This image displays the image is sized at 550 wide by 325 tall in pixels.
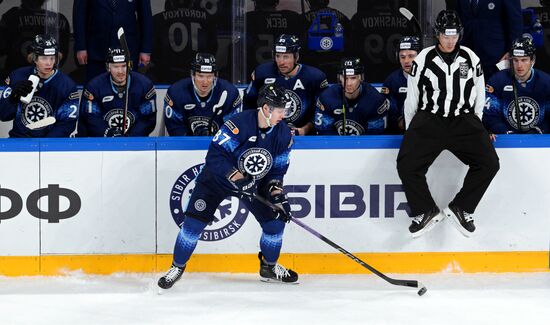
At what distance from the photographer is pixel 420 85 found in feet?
19.9

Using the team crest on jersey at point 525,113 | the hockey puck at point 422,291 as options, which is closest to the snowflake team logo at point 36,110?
the hockey puck at point 422,291

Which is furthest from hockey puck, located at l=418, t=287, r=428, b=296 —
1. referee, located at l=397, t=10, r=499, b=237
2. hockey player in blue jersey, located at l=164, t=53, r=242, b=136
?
hockey player in blue jersey, located at l=164, t=53, r=242, b=136

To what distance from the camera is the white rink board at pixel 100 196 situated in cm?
601

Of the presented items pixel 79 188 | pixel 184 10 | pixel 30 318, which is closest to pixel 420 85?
pixel 79 188

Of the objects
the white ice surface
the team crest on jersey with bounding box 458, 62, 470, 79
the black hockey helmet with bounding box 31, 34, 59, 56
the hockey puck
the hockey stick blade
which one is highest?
the black hockey helmet with bounding box 31, 34, 59, 56

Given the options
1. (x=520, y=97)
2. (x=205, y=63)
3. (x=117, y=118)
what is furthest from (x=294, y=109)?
(x=520, y=97)

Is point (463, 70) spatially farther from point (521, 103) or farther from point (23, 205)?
point (23, 205)

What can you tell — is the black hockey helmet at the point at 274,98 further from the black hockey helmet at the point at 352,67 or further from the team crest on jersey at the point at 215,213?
the black hockey helmet at the point at 352,67

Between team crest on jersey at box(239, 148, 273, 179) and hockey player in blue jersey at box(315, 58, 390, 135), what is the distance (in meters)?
1.05

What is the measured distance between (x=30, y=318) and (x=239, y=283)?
1094 millimetres

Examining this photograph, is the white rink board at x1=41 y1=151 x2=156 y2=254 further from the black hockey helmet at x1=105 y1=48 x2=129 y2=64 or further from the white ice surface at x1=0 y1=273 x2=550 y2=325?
the black hockey helmet at x1=105 y1=48 x2=129 y2=64

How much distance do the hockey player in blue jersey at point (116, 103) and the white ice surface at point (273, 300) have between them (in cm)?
106

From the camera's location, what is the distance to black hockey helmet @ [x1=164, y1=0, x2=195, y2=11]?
867cm

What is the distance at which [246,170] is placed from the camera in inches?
227
